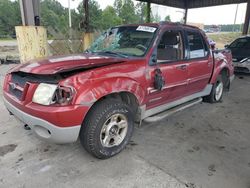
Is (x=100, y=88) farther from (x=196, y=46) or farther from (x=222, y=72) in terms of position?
(x=222, y=72)

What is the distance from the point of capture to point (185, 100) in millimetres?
4273

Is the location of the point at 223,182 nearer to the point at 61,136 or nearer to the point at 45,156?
the point at 61,136

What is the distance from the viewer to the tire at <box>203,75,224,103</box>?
509 cm

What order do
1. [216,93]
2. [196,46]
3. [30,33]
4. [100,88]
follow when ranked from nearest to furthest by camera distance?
1. [100,88]
2. [196,46]
3. [216,93]
4. [30,33]

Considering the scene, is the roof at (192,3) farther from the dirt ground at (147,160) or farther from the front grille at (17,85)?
the front grille at (17,85)

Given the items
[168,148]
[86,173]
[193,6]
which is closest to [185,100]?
[168,148]

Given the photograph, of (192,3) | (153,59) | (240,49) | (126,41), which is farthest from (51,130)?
(192,3)

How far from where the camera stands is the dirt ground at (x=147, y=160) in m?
2.48

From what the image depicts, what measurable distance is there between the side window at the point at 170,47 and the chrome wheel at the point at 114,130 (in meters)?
1.08

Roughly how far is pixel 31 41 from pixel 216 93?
4.93 meters

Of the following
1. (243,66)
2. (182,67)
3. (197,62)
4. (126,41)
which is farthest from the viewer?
(243,66)

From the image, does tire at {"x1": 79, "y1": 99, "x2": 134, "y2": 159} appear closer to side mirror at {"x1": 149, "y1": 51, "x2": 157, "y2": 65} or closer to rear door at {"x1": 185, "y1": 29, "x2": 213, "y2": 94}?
side mirror at {"x1": 149, "y1": 51, "x2": 157, "y2": 65}

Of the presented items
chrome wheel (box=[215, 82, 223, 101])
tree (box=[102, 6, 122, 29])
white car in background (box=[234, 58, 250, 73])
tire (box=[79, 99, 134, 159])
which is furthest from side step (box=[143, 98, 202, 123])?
tree (box=[102, 6, 122, 29])

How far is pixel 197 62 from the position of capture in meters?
4.13
